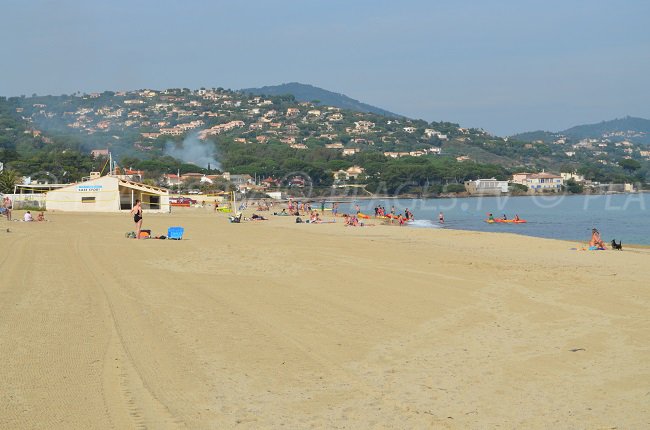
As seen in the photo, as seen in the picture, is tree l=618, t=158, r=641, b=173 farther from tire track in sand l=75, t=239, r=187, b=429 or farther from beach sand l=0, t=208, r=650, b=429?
tire track in sand l=75, t=239, r=187, b=429

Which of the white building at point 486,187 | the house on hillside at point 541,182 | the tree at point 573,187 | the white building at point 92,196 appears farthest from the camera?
the tree at point 573,187

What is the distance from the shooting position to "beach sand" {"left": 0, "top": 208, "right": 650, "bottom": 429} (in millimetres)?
5066

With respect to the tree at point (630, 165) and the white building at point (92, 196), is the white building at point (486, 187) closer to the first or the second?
the tree at point (630, 165)

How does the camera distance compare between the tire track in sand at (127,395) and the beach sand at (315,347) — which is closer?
the tire track in sand at (127,395)

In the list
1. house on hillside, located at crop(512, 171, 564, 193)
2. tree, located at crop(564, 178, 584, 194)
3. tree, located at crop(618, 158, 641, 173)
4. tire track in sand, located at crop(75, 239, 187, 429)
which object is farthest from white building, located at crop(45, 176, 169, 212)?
tree, located at crop(618, 158, 641, 173)

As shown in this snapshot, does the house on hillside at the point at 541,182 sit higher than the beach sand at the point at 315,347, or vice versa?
the house on hillside at the point at 541,182

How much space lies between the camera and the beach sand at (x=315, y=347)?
507 centimetres

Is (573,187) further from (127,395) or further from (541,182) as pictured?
(127,395)

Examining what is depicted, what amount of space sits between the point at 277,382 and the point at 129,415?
1292mm

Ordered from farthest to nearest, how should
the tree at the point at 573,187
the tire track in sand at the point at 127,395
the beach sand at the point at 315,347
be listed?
the tree at the point at 573,187
the beach sand at the point at 315,347
the tire track in sand at the point at 127,395

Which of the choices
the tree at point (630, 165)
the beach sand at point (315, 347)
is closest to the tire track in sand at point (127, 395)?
the beach sand at point (315, 347)

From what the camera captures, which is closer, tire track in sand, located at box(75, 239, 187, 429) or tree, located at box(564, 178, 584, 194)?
tire track in sand, located at box(75, 239, 187, 429)

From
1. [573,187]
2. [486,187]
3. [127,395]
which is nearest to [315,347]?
[127,395]

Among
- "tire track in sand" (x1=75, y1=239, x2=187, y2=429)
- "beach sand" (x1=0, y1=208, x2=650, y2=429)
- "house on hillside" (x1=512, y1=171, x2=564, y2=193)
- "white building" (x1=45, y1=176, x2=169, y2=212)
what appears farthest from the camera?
"house on hillside" (x1=512, y1=171, x2=564, y2=193)
